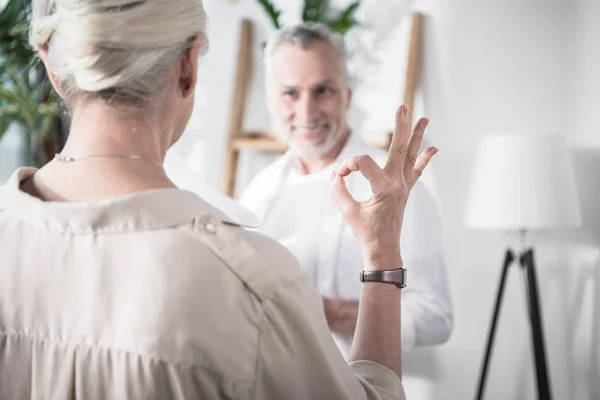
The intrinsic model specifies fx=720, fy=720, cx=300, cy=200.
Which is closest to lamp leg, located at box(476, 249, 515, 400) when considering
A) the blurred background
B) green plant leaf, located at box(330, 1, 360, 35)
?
the blurred background

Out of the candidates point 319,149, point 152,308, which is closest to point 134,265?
point 152,308

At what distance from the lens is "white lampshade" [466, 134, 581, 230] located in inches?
106

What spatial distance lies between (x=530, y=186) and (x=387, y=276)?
6.09ft

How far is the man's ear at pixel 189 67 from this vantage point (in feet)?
2.89

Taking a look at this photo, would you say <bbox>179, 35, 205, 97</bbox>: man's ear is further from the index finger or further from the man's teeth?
the man's teeth

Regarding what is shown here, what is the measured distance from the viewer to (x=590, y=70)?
9.86ft

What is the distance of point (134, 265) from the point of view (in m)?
0.79

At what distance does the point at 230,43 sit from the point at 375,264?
2.84 meters

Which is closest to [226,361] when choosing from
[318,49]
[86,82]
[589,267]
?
[86,82]

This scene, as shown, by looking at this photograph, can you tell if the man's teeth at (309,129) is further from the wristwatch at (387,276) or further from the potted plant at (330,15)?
the wristwatch at (387,276)

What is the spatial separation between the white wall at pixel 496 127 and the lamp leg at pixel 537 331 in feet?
1.14

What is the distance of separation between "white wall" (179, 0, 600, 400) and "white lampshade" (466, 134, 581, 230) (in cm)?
39

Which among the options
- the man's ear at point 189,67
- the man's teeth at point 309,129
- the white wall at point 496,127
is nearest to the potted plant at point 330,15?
the white wall at point 496,127

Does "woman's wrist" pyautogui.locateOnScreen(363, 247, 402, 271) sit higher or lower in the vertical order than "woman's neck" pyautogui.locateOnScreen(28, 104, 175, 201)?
lower
